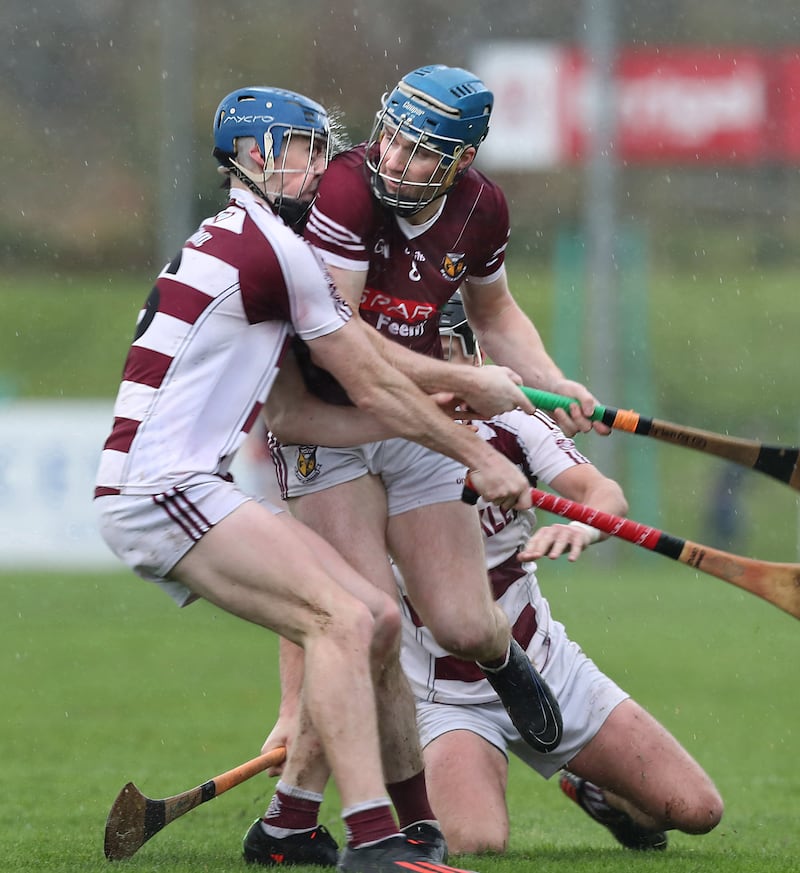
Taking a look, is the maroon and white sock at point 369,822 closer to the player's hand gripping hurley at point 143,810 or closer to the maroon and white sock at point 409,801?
the maroon and white sock at point 409,801

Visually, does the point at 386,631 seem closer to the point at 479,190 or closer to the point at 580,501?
the point at 580,501

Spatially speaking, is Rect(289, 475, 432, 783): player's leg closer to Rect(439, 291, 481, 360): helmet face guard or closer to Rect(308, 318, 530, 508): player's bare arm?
Rect(308, 318, 530, 508): player's bare arm

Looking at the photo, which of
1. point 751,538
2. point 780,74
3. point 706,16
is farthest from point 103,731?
point 706,16

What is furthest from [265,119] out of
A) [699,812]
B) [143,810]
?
[699,812]

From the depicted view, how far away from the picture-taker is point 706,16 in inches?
1293

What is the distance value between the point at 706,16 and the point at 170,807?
30.3 meters

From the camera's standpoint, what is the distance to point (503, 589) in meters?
5.57

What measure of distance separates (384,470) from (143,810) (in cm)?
131

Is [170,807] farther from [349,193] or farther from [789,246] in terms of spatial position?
[789,246]

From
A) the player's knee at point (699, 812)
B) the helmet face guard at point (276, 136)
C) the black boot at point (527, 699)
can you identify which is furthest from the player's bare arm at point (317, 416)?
the player's knee at point (699, 812)

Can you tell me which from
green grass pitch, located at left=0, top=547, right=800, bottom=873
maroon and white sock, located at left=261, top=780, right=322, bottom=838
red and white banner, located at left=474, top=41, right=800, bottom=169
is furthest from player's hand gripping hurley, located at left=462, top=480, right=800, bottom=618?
red and white banner, located at left=474, top=41, right=800, bottom=169

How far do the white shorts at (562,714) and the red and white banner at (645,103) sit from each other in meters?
15.0

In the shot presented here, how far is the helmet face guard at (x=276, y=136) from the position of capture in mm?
4688

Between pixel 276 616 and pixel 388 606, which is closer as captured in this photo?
pixel 276 616
